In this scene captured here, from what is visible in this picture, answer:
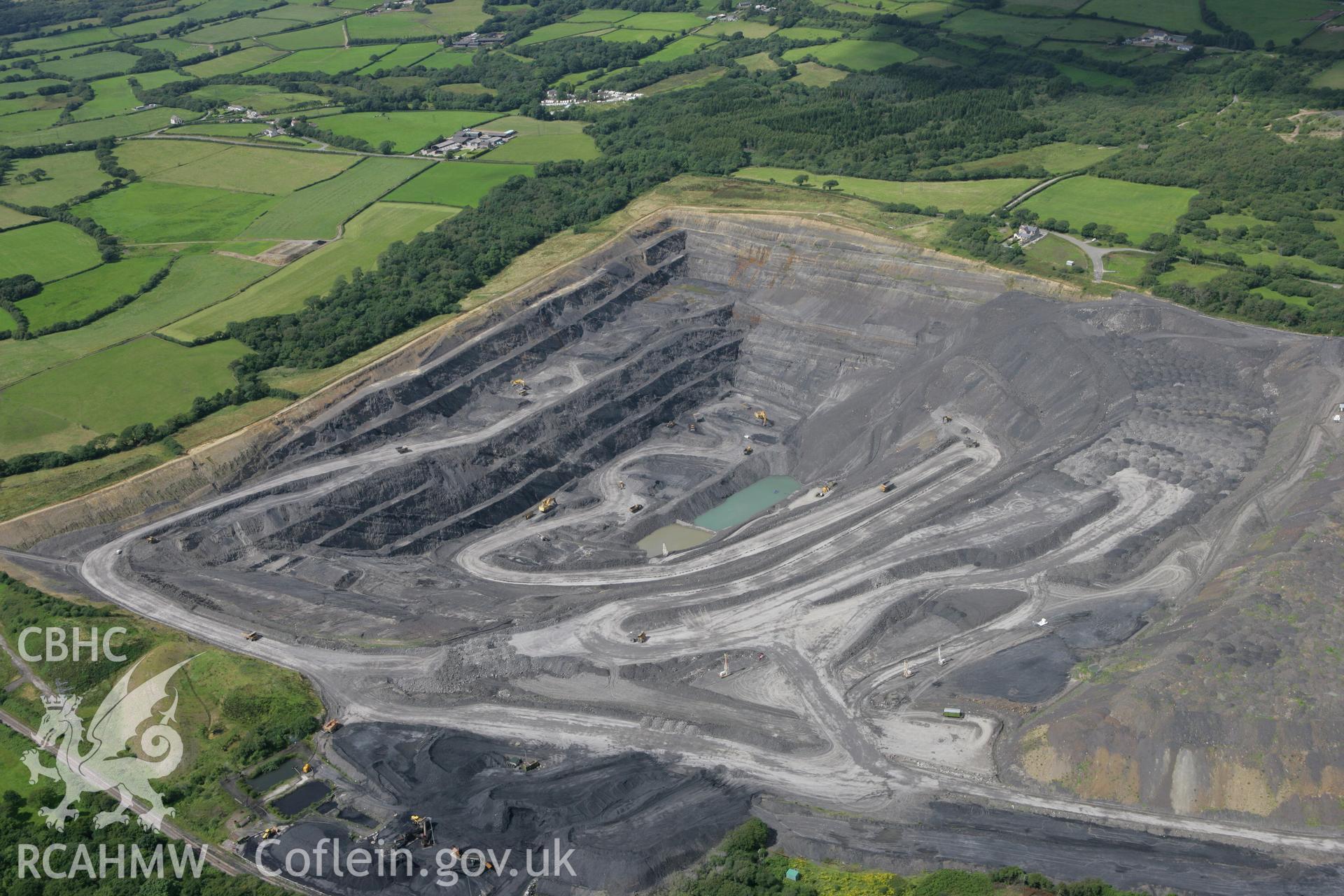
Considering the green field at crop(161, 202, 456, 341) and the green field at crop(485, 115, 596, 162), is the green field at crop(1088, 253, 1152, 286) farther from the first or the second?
the green field at crop(161, 202, 456, 341)

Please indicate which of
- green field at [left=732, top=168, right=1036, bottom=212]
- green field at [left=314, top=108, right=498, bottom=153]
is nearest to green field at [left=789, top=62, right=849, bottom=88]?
green field at [left=732, top=168, right=1036, bottom=212]

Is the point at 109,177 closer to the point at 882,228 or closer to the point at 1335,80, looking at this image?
the point at 882,228

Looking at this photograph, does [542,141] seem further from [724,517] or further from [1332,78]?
[1332,78]

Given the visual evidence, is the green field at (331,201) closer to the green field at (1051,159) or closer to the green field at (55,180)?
the green field at (55,180)

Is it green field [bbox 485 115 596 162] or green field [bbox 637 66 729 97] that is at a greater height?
green field [bbox 637 66 729 97]

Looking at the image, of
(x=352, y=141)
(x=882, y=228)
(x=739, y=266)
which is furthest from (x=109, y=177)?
(x=882, y=228)

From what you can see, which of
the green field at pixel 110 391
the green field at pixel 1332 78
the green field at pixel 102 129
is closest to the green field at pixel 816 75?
the green field at pixel 1332 78

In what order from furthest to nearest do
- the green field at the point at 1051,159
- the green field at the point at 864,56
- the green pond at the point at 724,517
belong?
the green field at the point at 864,56
the green field at the point at 1051,159
the green pond at the point at 724,517
